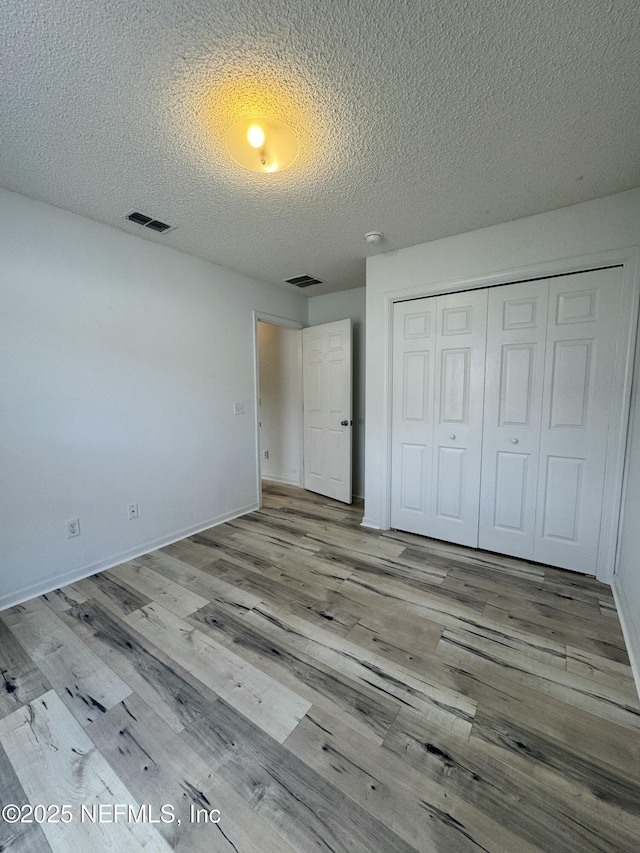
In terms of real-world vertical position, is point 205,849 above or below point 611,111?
below

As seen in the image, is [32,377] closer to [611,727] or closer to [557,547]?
[611,727]

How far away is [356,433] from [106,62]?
3373mm

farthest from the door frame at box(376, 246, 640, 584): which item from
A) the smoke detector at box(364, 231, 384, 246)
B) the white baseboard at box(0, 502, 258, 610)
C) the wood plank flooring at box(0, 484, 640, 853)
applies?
the white baseboard at box(0, 502, 258, 610)

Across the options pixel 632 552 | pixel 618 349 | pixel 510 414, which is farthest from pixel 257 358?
pixel 632 552

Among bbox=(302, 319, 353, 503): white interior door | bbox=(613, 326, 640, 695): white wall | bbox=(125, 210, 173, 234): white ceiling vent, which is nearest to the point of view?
→ bbox=(613, 326, 640, 695): white wall

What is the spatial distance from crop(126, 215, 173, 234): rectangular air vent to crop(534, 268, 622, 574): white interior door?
2760 mm

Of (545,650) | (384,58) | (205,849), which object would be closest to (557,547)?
(545,650)

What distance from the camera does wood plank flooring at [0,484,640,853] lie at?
98cm

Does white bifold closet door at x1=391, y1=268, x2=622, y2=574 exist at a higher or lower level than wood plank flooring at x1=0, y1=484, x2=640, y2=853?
higher

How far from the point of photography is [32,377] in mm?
2055

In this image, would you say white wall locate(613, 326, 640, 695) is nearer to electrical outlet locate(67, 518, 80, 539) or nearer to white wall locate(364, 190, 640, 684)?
white wall locate(364, 190, 640, 684)

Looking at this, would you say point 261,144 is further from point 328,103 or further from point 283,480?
point 283,480

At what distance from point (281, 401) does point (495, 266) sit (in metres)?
2.95

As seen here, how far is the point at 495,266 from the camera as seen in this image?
7.84 ft
